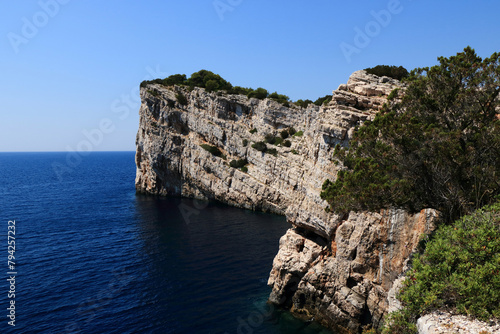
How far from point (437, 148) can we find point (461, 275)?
706cm

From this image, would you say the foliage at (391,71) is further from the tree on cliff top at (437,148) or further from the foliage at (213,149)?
the foliage at (213,149)

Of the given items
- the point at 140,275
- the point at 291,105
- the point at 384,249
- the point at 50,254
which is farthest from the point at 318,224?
the point at 291,105

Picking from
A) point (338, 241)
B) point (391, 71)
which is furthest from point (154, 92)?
point (338, 241)

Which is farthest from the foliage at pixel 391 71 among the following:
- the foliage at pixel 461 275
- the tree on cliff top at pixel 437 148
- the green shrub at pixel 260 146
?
the green shrub at pixel 260 146

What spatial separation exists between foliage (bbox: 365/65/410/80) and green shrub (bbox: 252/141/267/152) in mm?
35251

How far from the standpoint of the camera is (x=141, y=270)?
36000mm

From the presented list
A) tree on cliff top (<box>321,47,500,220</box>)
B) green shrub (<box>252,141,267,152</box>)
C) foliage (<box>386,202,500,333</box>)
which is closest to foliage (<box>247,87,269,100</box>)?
green shrub (<box>252,141,267,152</box>)

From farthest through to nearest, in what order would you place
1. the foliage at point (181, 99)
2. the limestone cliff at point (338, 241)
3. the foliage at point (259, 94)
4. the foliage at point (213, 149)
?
the foliage at point (181, 99) → the foliage at point (213, 149) → the foliage at point (259, 94) → the limestone cliff at point (338, 241)

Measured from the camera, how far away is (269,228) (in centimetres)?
5291

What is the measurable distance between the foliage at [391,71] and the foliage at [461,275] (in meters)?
20.1

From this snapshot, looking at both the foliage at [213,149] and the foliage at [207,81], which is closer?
the foliage at [213,149]

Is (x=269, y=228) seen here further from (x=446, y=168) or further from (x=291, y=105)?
(x=446, y=168)

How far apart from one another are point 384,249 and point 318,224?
286 inches

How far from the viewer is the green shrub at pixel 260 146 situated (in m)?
66.2
